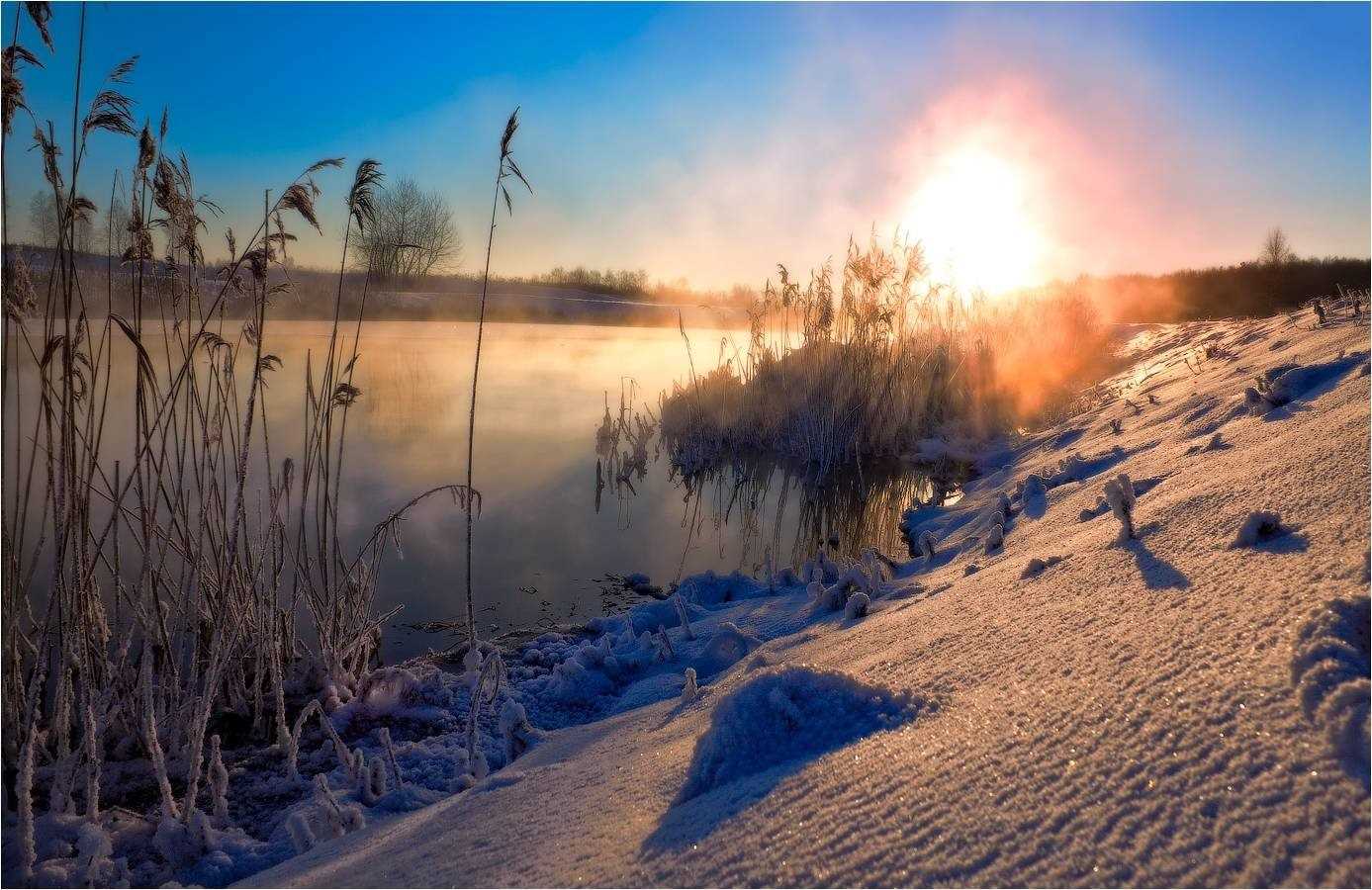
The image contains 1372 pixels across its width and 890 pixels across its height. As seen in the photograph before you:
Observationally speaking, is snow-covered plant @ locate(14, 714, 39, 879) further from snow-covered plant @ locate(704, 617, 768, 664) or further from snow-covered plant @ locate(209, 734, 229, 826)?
snow-covered plant @ locate(704, 617, 768, 664)

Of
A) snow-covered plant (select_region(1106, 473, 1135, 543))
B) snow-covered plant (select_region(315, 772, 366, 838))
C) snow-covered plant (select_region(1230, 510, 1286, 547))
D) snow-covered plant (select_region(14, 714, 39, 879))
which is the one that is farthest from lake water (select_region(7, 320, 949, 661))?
snow-covered plant (select_region(1230, 510, 1286, 547))

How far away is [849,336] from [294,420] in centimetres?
580

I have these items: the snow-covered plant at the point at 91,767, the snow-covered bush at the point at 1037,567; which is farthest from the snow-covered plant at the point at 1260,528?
the snow-covered plant at the point at 91,767

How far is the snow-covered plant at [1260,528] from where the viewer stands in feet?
4.84

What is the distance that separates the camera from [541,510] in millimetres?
5695

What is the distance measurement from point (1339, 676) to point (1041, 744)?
37 centimetres

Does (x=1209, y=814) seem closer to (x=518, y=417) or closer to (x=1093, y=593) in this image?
(x=1093, y=593)

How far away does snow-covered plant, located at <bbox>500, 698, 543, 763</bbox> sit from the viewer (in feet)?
7.46

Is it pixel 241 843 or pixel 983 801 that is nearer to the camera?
pixel 983 801

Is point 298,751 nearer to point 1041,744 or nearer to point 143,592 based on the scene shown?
point 143,592

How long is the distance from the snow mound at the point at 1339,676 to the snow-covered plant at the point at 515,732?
1.92 meters

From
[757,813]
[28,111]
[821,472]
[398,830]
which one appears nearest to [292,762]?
[398,830]

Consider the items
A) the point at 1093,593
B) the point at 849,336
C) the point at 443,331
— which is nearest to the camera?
the point at 1093,593

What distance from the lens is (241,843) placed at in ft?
5.98
